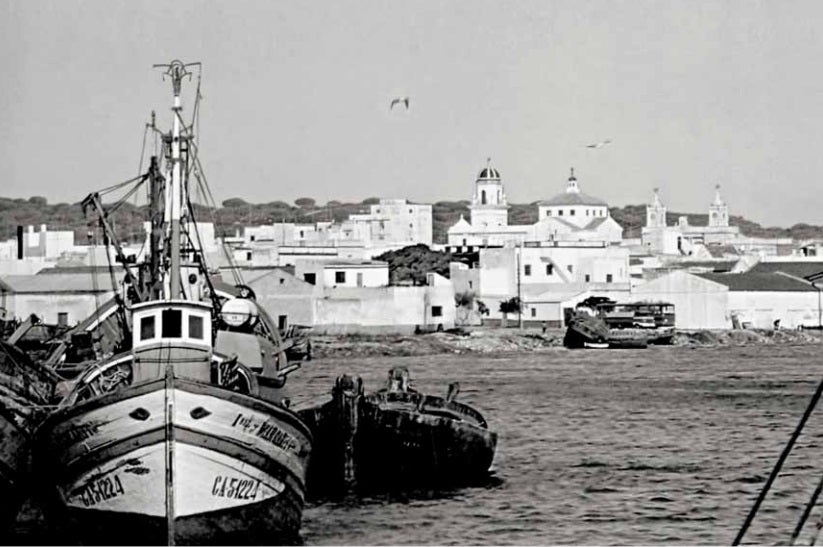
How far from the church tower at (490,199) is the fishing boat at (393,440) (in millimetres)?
126236

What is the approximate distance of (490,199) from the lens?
15900 cm

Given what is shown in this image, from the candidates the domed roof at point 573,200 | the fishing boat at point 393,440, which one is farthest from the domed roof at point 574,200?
the fishing boat at point 393,440

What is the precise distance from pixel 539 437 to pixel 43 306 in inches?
1499

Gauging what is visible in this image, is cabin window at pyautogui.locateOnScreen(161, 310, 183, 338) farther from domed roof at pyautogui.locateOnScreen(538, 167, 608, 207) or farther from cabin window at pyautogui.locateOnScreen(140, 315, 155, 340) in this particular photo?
domed roof at pyautogui.locateOnScreen(538, 167, 608, 207)

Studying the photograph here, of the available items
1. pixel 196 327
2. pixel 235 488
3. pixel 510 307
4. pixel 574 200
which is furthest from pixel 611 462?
pixel 574 200

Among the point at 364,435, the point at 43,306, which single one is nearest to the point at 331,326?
the point at 43,306

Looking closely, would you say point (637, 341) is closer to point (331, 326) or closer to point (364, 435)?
point (331, 326)

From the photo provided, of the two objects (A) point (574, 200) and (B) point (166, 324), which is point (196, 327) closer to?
(B) point (166, 324)

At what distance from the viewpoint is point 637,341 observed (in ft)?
255

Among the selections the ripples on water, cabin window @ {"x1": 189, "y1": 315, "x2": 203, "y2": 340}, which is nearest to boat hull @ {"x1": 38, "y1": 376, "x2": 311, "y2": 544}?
the ripples on water

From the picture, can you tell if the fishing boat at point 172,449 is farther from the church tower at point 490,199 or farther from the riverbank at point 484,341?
the church tower at point 490,199

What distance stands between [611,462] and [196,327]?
11.1m

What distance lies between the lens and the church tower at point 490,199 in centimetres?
15262

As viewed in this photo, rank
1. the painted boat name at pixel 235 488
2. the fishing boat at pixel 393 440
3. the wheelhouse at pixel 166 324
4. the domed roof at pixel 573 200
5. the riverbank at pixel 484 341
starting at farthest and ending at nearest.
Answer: the domed roof at pixel 573 200 < the riverbank at pixel 484 341 < the fishing boat at pixel 393 440 < the wheelhouse at pixel 166 324 < the painted boat name at pixel 235 488
